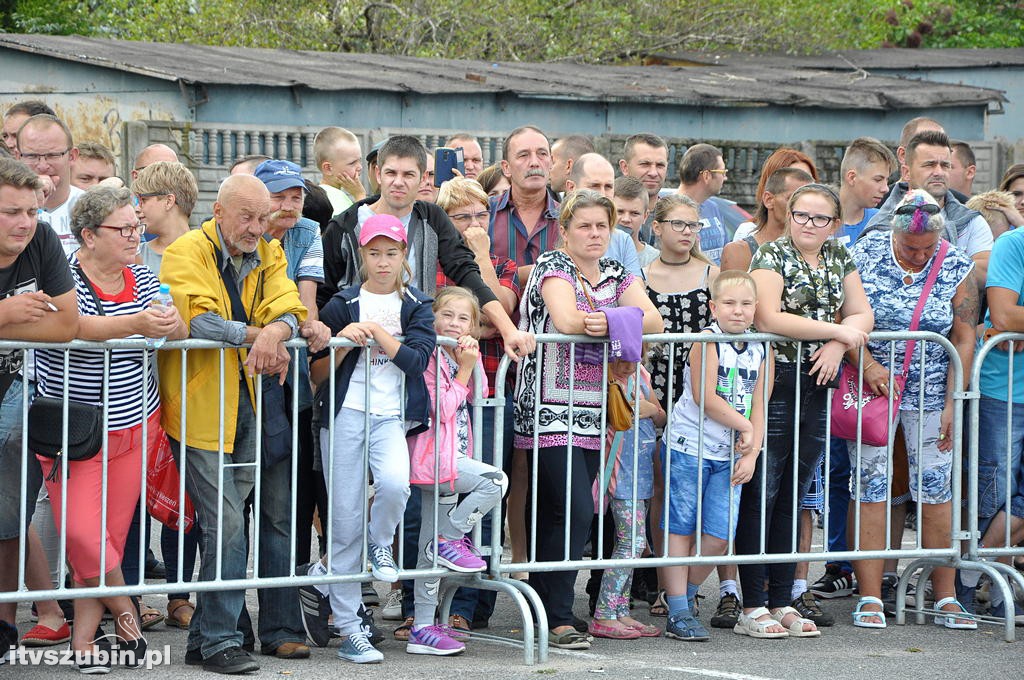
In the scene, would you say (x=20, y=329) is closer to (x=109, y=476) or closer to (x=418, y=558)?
(x=109, y=476)

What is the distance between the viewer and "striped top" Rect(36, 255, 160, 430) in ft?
19.2

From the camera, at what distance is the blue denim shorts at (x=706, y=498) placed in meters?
6.88

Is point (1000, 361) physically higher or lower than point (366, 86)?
lower

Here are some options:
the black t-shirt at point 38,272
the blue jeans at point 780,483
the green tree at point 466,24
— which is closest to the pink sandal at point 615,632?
the blue jeans at point 780,483

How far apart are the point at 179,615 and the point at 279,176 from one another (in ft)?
7.02

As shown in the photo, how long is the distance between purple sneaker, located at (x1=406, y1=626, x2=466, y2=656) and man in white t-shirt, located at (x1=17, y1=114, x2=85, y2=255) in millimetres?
2646

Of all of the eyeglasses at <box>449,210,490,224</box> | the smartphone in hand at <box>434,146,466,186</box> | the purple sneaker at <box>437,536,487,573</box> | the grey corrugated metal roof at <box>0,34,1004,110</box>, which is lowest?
the purple sneaker at <box>437,536,487,573</box>

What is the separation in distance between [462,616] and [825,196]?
8.86 feet

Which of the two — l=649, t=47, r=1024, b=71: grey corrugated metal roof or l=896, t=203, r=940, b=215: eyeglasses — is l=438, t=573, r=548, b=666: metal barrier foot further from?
l=649, t=47, r=1024, b=71: grey corrugated metal roof

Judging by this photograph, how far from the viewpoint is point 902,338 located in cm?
712

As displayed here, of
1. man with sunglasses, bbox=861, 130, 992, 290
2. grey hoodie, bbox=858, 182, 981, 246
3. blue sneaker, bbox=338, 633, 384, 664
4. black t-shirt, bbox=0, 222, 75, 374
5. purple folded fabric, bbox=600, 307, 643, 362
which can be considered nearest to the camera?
black t-shirt, bbox=0, 222, 75, 374

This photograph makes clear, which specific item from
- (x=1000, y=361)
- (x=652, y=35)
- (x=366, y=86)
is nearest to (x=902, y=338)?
(x=1000, y=361)

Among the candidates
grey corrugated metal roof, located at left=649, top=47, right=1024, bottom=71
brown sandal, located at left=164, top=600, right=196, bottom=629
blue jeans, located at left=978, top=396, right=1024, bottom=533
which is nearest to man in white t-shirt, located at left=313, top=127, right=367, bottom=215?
brown sandal, located at left=164, top=600, right=196, bottom=629

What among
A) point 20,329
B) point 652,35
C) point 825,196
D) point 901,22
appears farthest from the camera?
point 901,22
